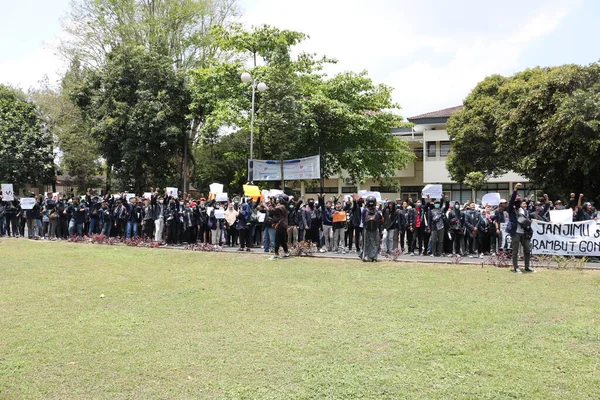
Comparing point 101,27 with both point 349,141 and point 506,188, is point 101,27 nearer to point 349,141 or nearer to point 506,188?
point 349,141

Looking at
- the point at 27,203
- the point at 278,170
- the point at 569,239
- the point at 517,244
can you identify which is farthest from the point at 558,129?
the point at 27,203

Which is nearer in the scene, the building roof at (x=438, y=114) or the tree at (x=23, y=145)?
the tree at (x=23, y=145)

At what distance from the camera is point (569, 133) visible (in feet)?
67.7

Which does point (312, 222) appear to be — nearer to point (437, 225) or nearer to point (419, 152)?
point (437, 225)

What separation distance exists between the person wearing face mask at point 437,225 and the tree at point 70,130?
28551mm

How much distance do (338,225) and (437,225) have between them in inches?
123

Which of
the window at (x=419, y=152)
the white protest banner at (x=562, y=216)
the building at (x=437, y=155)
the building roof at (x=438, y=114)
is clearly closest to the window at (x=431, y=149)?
the building at (x=437, y=155)

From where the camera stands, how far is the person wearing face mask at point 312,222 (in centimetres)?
1720

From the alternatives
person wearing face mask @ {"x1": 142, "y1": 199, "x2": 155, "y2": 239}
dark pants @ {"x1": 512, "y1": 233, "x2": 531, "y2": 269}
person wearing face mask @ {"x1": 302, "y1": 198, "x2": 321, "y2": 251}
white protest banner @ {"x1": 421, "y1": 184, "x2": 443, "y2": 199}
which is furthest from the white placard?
dark pants @ {"x1": 512, "y1": 233, "x2": 531, "y2": 269}

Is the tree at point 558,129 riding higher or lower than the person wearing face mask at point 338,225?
higher

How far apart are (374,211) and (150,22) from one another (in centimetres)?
2778

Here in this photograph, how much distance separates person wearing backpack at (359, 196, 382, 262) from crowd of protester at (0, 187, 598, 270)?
1.1 inches

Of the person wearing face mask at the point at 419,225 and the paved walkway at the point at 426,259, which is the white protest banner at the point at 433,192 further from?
the paved walkway at the point at 426,259

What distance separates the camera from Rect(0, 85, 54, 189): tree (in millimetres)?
40250
